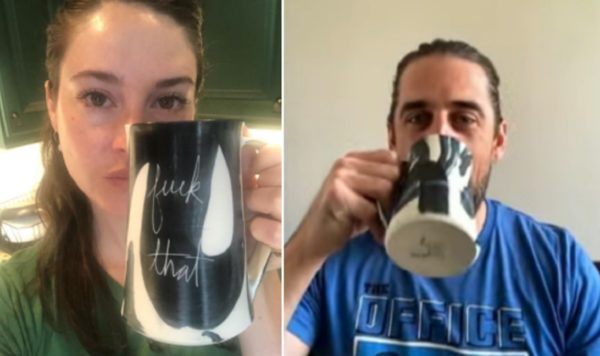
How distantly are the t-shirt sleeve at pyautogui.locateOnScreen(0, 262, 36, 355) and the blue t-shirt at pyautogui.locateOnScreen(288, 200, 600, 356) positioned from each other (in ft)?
0.97

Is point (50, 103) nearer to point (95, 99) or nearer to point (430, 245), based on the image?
point (95, 99)

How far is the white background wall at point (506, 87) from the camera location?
2.28 ft

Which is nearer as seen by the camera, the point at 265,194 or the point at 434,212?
the point at 434,212

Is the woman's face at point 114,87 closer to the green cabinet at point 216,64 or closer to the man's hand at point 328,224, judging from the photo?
the green cabinet at point 216,64

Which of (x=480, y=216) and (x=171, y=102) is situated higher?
(x=171, y=102)

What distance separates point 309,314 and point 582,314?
0.26m

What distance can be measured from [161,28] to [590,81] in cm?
42

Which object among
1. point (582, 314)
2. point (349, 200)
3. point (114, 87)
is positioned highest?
point (114, 87)

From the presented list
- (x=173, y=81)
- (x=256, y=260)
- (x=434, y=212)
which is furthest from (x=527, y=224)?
(x=173, y=81)

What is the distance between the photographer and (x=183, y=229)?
65 cm

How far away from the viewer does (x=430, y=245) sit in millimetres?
605

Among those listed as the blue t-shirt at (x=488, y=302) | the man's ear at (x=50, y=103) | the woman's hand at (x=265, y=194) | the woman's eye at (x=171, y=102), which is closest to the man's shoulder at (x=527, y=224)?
the blue t-shirt at (x=488, y=302)

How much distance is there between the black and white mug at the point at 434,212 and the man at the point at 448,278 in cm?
3

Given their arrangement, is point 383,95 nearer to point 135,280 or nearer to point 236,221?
point 236,221
